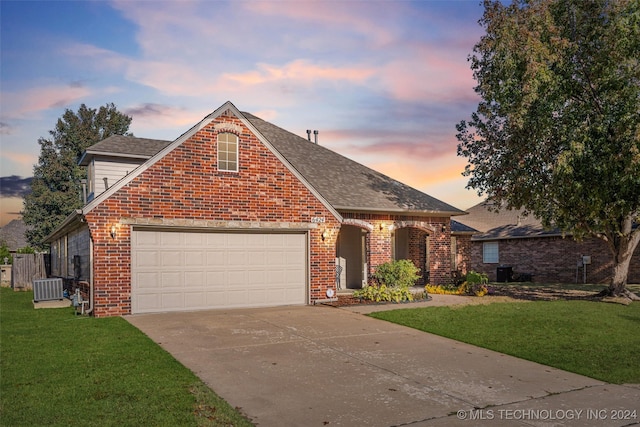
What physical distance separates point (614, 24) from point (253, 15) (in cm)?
1108

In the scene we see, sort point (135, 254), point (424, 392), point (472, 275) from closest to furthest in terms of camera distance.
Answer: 1. point (424, 392)
2. point (135, 254)
3. point (472, 275)

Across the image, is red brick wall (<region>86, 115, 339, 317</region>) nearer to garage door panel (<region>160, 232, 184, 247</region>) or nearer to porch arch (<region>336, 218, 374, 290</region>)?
garage door panel (<region>160, 232, 184, 247</region>)

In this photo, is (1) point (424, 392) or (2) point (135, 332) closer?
(1) point (424, 392)

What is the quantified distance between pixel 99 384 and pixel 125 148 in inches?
658

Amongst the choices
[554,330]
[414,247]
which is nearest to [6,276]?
[414,247]

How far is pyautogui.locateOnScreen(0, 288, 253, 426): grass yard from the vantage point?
616 cm

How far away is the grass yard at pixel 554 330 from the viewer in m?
9.38

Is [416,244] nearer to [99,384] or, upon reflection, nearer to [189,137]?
[189,137]

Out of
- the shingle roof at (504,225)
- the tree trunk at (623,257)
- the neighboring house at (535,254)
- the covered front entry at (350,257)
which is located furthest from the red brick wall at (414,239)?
the tree trunk at (623,257)

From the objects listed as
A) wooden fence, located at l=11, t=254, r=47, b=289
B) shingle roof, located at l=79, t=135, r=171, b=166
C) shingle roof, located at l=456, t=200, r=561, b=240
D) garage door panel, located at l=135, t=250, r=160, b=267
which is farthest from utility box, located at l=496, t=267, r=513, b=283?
wooden fence, located at l=11, t=254, r=47, b=289

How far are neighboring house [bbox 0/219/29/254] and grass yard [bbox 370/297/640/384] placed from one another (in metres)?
55.3

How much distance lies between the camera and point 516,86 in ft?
57.3

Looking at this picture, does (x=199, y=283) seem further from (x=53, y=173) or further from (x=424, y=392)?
(x=53, y=173)

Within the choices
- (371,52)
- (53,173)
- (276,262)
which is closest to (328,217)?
(276,262)
